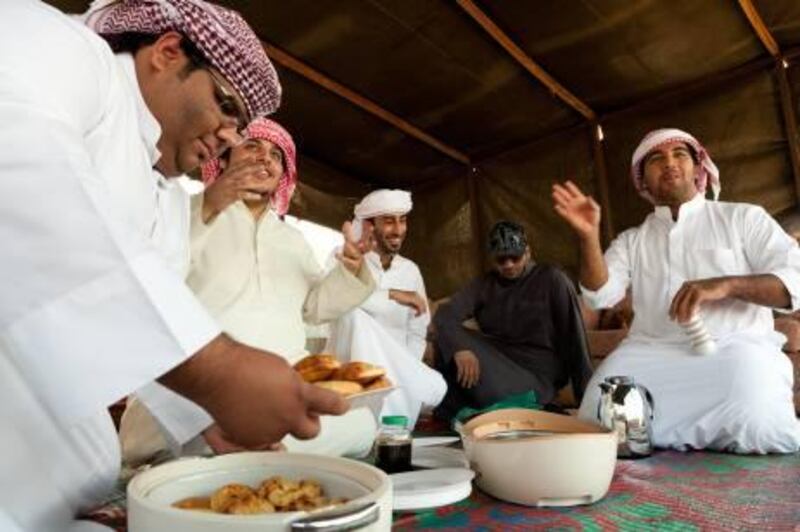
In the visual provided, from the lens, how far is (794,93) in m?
4.49

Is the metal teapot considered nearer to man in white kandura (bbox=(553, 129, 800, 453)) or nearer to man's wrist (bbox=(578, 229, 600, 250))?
man in white kandura (bbox=(553, 129, 800, 453))

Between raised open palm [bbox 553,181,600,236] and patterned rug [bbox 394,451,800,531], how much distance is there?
92cm

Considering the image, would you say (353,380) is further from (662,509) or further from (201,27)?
(201,27)

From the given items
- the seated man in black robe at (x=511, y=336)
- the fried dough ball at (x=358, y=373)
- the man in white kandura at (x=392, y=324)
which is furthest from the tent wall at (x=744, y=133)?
the fried dough ball at (x=358, y=373)

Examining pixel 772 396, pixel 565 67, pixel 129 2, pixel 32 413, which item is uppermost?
pixel 565 67

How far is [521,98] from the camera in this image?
16.9ft

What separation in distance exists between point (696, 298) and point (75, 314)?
1.99 m

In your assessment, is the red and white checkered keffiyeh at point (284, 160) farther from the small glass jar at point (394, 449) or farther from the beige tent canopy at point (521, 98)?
the beige tent canopy at point (521, 98)

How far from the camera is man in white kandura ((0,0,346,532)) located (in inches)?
24.7

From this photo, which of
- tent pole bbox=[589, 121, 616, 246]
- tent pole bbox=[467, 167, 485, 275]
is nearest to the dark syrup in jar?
tent pole bbox=[589, 121, 616, 246]

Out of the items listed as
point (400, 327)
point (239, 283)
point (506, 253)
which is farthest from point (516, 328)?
point (239, 283)

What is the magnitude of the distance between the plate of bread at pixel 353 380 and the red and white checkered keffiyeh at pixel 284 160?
119 centimetres

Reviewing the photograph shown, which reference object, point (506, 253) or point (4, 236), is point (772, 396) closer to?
point (506, 253)

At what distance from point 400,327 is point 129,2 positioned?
2.70 metres
